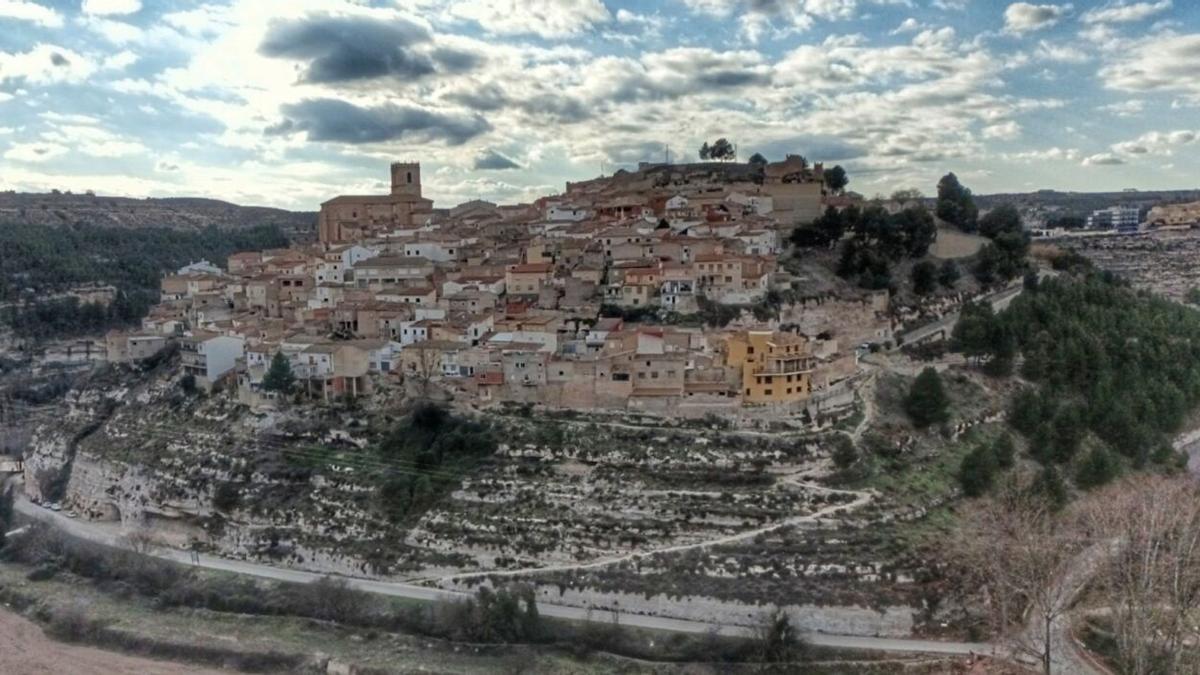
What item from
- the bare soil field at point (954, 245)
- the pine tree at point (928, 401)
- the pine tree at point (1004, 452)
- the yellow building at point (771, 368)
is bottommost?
the pine tree at point (1004, 452)

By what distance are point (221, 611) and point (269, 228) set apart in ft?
214

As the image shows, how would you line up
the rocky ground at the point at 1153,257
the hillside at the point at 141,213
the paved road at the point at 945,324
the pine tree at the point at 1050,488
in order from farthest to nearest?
the hillside at the point at 141,213
the rocky ground at the point at 1153,257
the paved road at the point at 945,324
the pine tree at the point at 1050,488

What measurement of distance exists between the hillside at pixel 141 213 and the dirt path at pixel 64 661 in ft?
195

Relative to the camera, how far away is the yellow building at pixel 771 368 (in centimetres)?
2578

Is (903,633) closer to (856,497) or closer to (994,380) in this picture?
(856,497)

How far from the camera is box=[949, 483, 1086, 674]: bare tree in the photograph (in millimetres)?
17922

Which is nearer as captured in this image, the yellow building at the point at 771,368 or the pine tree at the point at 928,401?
the yellow building at the point at 771,368

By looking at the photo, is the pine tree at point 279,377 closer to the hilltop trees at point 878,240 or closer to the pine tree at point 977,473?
the pine tree at point 977,473

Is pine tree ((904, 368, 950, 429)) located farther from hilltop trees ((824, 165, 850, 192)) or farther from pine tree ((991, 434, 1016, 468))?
hilltop trees ((824, 165, 850, 192))

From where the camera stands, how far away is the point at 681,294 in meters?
31.2

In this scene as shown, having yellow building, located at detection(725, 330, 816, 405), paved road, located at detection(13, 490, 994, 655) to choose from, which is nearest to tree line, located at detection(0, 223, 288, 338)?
paved road, located at detection(13, 490, 994, 655)

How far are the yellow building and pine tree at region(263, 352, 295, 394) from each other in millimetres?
13876

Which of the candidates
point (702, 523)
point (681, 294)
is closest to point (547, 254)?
point (681, 294)

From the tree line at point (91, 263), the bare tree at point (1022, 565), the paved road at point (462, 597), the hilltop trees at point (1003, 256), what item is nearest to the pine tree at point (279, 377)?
the paved road at point (462, 597)
